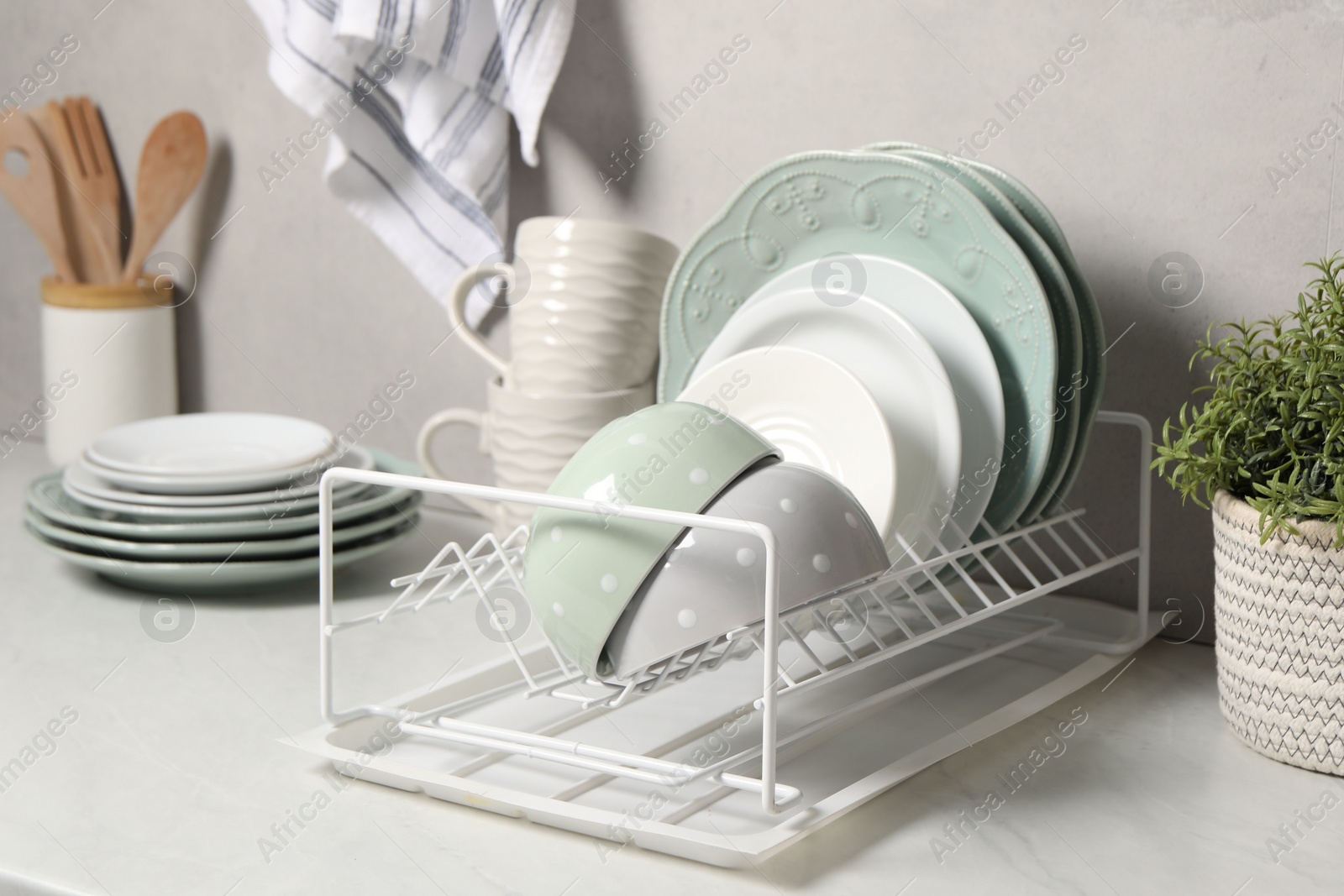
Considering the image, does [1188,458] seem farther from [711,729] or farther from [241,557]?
[241,557]

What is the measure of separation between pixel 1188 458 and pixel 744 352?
0.28 meters

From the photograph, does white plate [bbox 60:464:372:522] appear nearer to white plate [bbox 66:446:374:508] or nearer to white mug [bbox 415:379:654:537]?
white plate [bbox 66:446:374:508]

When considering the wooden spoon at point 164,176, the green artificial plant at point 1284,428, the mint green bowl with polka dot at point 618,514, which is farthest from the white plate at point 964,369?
the wooden spoon at point 164,176

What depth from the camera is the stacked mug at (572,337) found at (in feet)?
3.22

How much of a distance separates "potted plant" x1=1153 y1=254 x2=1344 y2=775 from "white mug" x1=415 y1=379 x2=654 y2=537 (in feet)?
1.46

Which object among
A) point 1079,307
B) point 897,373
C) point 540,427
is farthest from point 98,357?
point 1079,307

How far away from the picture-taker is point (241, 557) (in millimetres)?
975

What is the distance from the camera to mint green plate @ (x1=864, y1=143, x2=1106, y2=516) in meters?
0.81

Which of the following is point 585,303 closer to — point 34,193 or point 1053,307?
point 1053,307

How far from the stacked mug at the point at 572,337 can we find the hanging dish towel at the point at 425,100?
0.13 m

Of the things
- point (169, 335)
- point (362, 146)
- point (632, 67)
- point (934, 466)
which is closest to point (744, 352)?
point (934, 466)

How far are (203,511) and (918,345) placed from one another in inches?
22.2

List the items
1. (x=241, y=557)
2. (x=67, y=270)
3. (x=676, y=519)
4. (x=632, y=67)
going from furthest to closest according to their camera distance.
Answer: (x=67, y=270) < (x=632, y=67) < (x=241, y=557) < (x=676, y=519)

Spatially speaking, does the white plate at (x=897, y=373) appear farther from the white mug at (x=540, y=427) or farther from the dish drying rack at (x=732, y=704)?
the white mug at (x=540, y=427)
